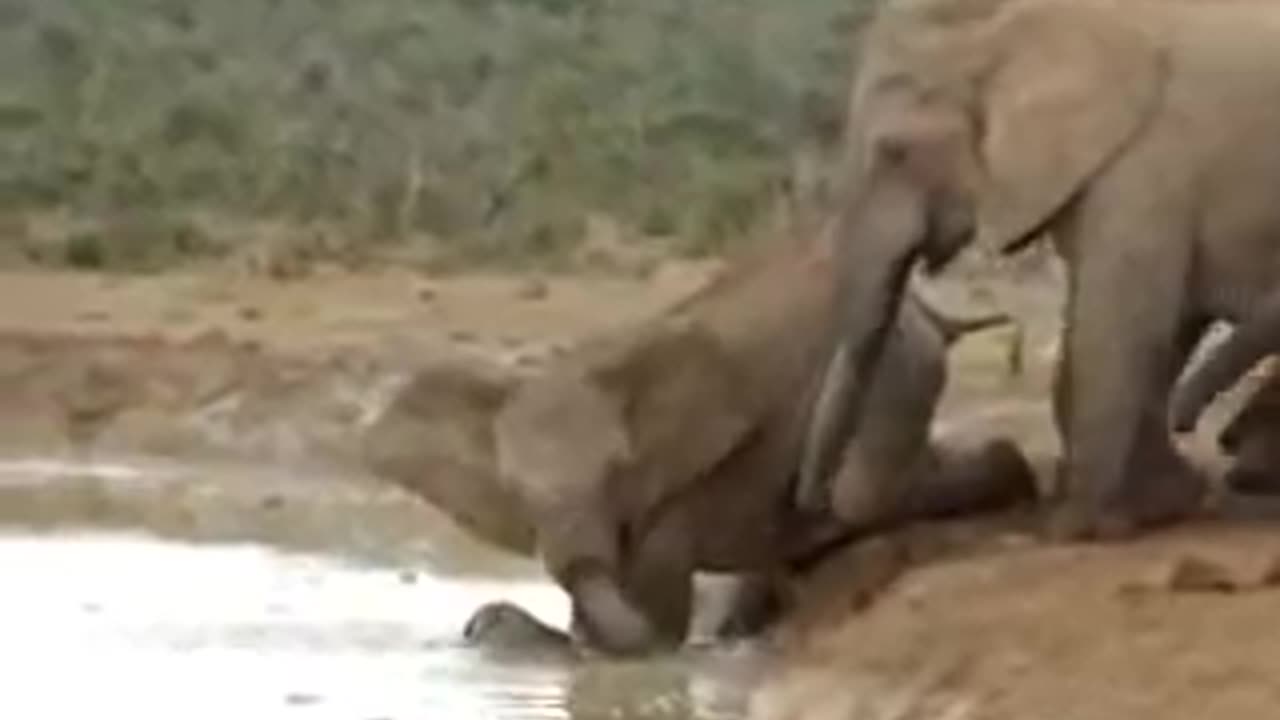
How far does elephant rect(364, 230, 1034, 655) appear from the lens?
3412 mm

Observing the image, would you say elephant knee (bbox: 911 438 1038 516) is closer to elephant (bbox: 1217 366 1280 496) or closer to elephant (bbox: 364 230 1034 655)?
elephant (bbox: 364 230 1034 655)

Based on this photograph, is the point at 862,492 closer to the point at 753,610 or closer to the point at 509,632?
the point at 753,610

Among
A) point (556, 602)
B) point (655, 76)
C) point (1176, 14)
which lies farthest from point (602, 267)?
point (1176, 14)

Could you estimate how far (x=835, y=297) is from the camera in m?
3.50

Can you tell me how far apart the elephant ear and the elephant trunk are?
8cm

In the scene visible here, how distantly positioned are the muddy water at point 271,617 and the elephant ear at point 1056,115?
0.51 m

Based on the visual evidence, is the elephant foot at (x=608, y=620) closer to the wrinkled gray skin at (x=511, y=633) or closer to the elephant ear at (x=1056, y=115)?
the wrinkled gray skin at (x=511, y=633)

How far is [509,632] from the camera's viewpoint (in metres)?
3.40

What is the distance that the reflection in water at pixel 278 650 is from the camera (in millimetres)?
2967

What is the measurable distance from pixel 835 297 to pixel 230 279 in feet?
9.20

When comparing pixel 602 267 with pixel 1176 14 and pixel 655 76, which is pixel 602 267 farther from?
pixel 1176 14

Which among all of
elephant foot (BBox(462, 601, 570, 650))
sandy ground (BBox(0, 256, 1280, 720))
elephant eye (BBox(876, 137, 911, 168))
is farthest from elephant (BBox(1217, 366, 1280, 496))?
elephant foot (BBox(462, 601, 570, 650))

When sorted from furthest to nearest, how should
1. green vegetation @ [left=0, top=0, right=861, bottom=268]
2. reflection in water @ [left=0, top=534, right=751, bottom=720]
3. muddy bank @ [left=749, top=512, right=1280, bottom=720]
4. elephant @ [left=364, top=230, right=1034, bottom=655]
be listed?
green vegetation @ [left=0, top=0, right=861, bottom=268] < elephant @ [left=364, top=230, right=1034, bottom=655] < reflection in water @ [left=0, top=534, right=751, bottom=720] < muddy bank @ [left=749, top=512, right=1280, bottom=720]

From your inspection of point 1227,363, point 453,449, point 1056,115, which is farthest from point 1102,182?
point 453,449
